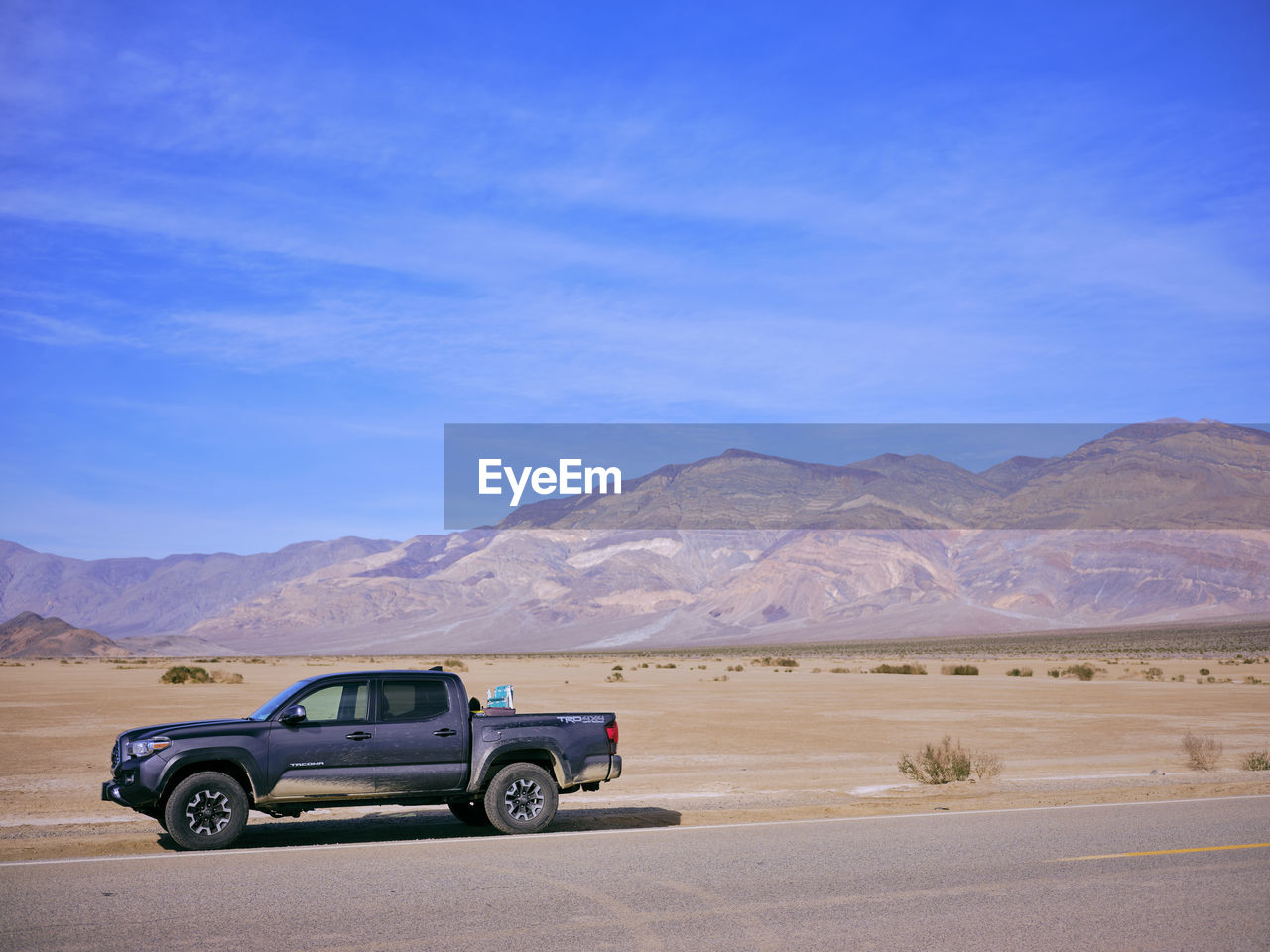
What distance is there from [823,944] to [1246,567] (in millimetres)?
179812

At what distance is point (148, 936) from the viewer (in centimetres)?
863

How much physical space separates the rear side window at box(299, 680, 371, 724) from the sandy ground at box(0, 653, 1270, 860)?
4.78 ft

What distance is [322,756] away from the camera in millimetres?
12750

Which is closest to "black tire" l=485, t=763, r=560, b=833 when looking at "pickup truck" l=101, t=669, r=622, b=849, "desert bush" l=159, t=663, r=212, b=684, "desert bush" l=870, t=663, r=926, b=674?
"pickup truck" l=101, t=669, r=622, b=849

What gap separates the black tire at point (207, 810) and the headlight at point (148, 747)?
0.45m

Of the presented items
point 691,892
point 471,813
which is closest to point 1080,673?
point 471,813

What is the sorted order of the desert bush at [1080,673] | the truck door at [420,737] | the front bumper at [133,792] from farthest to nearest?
1. the desert bush at [1080,673]
2. the truck door at [420,737]
3. the front bumper at [133,792]

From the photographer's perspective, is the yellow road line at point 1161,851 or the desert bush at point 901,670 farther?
the desert bush at point 901,670

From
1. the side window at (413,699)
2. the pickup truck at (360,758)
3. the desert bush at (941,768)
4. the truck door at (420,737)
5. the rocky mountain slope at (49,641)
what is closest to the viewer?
the pickup truck at (360,758)

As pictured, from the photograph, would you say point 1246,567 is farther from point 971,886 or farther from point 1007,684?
point 971,886

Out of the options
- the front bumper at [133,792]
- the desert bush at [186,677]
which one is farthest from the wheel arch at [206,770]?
the desert bush at [186,677]

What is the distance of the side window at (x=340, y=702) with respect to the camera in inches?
517

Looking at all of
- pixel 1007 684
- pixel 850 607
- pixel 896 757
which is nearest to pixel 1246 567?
pixel 850 607

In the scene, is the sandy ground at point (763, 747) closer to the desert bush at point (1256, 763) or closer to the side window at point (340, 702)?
the desert bush at point (1256, 763)
